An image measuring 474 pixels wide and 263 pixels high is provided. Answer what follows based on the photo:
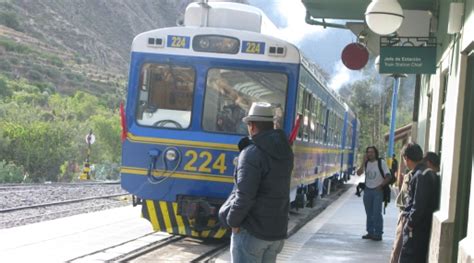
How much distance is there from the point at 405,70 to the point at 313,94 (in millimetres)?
3596

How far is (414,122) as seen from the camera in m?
16.9

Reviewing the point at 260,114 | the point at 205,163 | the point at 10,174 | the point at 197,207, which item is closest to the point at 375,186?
the point at 205,163

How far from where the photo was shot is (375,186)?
37.4 feet

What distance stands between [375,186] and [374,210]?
0.38m

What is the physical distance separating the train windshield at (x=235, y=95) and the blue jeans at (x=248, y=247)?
16.4 feet

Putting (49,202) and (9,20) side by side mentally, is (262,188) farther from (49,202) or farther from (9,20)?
(9,20)

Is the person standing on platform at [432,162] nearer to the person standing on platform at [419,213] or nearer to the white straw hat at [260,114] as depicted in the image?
the person standing on platform at [419,213]

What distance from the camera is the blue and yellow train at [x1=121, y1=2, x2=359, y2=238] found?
9984 millimetres

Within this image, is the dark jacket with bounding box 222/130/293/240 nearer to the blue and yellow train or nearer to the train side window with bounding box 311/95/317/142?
the blue and yellow train

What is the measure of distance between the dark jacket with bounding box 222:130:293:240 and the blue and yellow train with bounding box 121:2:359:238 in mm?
4765

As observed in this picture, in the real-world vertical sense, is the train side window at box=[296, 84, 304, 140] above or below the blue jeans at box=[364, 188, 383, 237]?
above

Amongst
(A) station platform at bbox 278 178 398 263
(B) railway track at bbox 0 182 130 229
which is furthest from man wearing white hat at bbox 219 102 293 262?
(B) railway track at bbox 0 182 130 229

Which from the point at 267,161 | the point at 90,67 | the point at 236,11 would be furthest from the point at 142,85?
the point at 90,67

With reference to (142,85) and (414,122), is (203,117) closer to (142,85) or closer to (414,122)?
(142,85)
